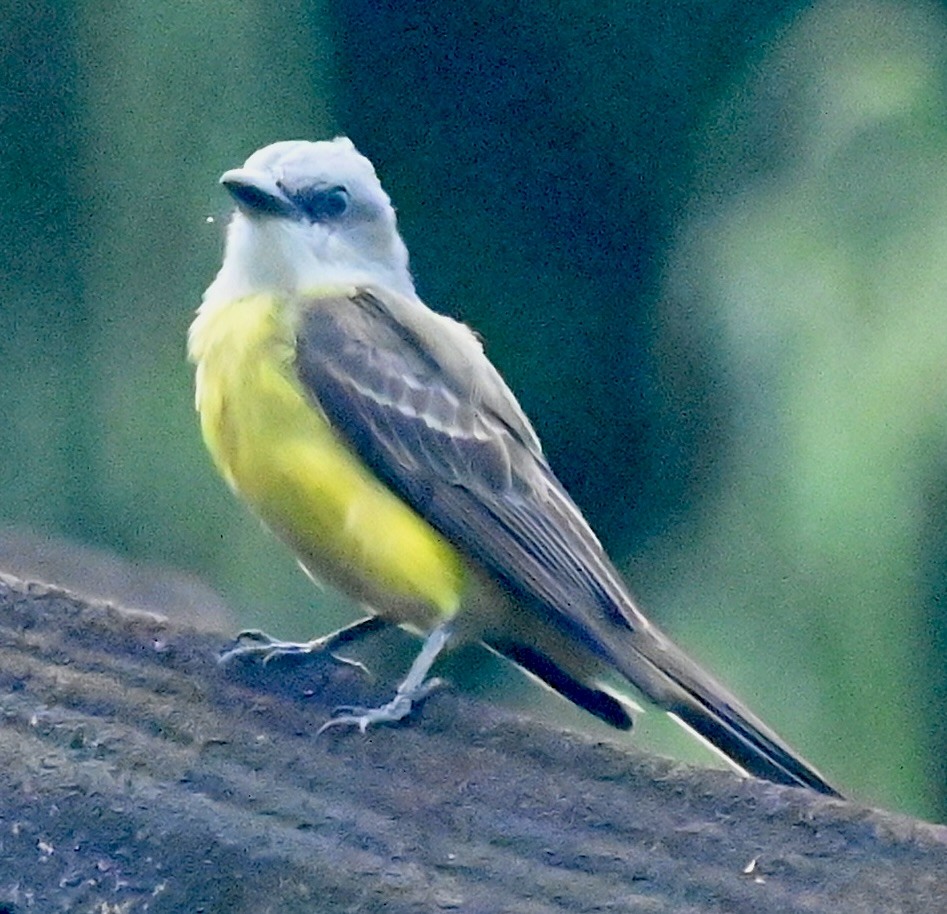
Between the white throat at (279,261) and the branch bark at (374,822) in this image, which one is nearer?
the branch bark at (374,822)

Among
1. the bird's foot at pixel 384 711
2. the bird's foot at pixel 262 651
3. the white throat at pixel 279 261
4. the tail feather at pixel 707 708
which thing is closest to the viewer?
the bird's foot at pixel 384 711

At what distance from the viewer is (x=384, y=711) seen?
1861mm

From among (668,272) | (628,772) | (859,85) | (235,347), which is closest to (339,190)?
(235,347)

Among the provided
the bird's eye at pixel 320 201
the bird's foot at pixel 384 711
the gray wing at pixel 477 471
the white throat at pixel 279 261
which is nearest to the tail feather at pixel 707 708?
the gray wing at pixel 477 471

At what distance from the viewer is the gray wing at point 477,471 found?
2.32 meters

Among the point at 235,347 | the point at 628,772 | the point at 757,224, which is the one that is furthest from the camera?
the point at 757,224

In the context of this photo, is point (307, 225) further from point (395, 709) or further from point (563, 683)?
point (395, 709)

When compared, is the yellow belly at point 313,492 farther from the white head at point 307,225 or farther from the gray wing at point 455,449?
the white head at point 307,225

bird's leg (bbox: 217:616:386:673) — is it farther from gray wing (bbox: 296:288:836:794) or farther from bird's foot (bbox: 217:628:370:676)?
gray wing (bbox: 296:288:836:794)

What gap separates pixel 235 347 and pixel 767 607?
3.28 ft

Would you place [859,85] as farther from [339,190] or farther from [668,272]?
[339,190]

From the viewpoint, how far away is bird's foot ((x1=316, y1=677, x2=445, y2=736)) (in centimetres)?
179

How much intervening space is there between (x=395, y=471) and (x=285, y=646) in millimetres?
432

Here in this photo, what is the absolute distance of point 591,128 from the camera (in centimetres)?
355
